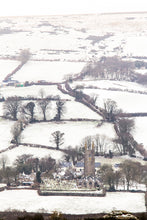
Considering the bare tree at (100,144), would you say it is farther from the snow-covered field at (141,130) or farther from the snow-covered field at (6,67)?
the snow-covered field at (6,67)

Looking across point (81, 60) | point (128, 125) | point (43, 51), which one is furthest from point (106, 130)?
point (43, 51)

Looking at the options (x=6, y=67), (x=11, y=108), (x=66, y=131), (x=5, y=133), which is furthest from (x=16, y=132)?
(x=6, y=67)

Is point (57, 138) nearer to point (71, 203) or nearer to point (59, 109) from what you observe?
point (59, 109)

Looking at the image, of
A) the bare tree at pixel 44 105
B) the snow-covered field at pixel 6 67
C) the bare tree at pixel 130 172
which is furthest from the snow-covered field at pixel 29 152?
the snow-covered field at pixel 6 67

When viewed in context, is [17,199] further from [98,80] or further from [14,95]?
[98,80]

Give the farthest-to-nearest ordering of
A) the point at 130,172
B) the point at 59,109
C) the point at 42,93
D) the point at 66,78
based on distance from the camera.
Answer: the point at 66,78 → the point at 42,93 → the point at 59,109 → the point at 130,172
